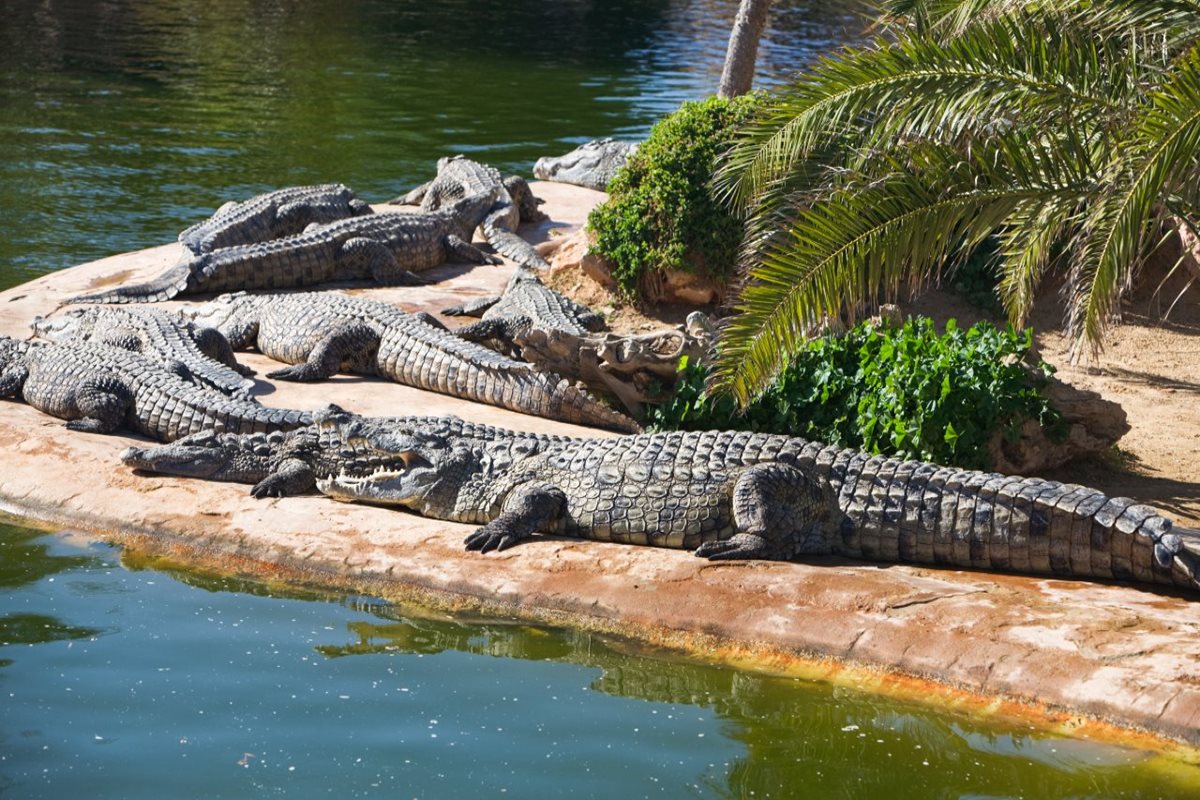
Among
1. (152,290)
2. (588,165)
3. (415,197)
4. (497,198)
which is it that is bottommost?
(152,290)

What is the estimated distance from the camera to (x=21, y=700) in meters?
5.50

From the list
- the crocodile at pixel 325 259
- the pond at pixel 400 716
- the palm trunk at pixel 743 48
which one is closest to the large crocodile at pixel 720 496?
the pond at pixel 400 716

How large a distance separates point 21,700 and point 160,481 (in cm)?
235

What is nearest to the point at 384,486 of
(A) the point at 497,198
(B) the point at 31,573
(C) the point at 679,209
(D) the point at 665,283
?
(B) the point at 31,573

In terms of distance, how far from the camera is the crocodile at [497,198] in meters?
14.4

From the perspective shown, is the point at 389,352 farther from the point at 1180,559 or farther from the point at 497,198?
the point at 1180,559

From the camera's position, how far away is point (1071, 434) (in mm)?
8336

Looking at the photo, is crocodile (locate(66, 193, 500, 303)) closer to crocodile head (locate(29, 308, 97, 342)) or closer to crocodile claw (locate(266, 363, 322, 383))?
crocodile head (locate(29, 308, 97, 342))

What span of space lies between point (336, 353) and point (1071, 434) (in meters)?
5.13

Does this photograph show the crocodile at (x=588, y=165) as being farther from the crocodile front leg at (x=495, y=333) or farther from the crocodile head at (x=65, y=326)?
the crocodile head at (x=65, y=326)

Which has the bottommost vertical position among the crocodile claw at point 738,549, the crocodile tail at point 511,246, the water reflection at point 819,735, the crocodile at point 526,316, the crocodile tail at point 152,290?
the water reflection at point 819,735

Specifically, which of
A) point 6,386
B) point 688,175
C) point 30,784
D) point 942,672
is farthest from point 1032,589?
point 6,386

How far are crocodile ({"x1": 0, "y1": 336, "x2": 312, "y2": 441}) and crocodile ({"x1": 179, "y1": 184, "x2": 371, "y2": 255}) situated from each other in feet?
14.3

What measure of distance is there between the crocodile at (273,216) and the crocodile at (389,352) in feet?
8.25
